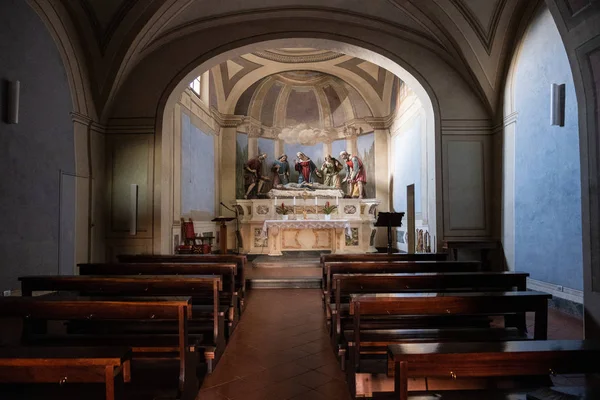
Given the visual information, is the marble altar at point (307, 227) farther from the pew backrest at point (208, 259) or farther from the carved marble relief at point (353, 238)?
the pew backrest at point (208, 259)

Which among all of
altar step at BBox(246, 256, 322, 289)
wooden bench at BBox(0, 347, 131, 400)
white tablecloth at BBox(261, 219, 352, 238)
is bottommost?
altar step at BBox(246, 256, 322, 289)

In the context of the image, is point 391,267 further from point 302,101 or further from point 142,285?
point 302,101

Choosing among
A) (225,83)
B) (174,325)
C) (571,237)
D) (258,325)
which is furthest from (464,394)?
(225,83)

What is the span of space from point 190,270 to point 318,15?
5952 millimetres

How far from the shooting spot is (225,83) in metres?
13.0

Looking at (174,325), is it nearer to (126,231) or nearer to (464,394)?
(464,394)

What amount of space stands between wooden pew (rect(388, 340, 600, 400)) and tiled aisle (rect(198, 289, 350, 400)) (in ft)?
4.58

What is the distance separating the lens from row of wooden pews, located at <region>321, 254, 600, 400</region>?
173 centimetres

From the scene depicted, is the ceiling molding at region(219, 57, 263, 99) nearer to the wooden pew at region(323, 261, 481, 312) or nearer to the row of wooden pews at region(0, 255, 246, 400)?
the row of wooden pews at region(0, 255, 246, 400)

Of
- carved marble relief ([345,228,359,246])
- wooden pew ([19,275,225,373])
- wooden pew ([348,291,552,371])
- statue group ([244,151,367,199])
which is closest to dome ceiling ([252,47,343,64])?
statue group ([244,151,367,199])

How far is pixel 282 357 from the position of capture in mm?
3762

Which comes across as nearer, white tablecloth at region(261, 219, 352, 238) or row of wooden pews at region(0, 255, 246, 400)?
row of wooden pews at region(0, 255, 246, 400)

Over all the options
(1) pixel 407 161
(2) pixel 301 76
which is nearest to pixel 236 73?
(2) pixel 301 76

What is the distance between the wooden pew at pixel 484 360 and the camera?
5.57 ft
